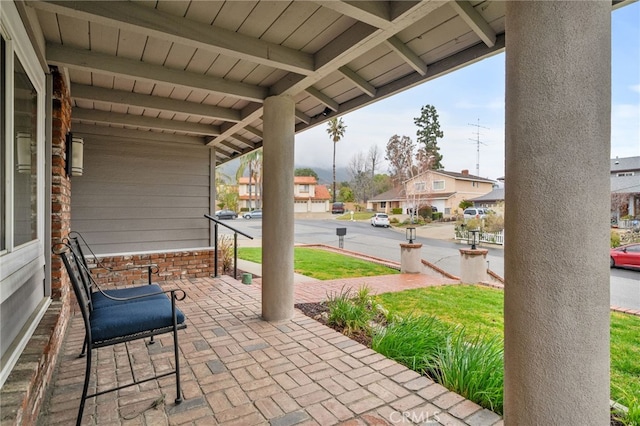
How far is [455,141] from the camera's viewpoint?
3591 centimetres

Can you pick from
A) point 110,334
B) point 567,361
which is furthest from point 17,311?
point 567,361

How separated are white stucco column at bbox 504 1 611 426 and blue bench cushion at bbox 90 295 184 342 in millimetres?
2124

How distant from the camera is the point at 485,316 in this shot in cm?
448

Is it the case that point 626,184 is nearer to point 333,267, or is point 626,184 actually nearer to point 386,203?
point 333,267

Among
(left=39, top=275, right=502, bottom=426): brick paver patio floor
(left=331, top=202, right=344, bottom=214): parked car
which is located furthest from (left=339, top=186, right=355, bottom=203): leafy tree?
(left=39, top=275, right=502, bottom=426): brick paver patio floor

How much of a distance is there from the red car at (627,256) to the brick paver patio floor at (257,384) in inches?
382

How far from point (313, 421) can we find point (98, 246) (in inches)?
182

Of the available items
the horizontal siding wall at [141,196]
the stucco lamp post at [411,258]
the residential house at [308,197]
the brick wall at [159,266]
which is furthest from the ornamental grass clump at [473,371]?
the residential house at [308,197]

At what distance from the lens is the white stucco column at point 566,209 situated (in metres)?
1.16

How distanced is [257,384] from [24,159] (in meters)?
2.19

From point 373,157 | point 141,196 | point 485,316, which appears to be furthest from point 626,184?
point 373,157

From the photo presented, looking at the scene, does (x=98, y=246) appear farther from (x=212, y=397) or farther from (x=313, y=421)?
(x=313, y=421)

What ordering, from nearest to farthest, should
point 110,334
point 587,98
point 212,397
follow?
point 587,98 < point 110,334 < point 212,397

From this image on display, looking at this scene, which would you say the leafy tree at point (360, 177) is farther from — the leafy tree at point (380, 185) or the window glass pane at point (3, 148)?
the window glass pane at point (3, 148)
